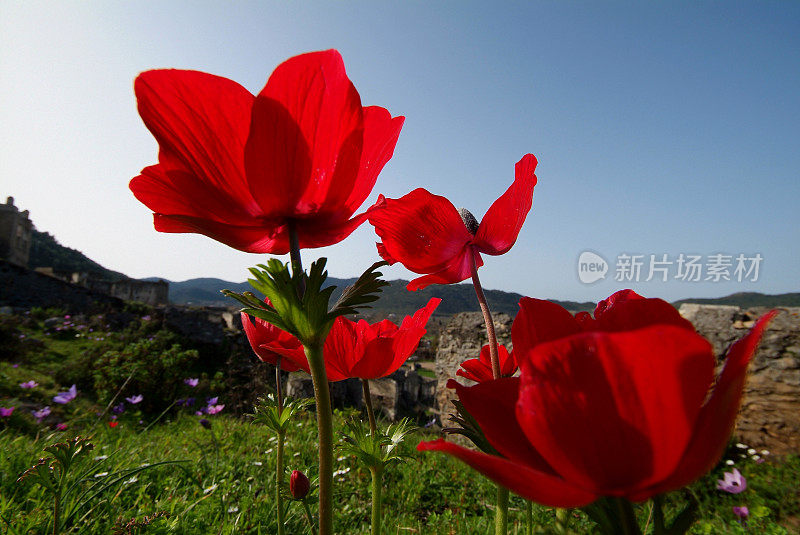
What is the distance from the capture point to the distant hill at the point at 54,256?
43.0 meters

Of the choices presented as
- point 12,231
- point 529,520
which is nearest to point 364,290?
point 529,520

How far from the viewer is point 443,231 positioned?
846 mm

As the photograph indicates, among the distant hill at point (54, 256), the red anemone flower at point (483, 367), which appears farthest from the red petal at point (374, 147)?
the distant hill at point (54, 256)

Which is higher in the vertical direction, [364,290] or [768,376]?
[364,290]

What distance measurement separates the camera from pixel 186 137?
528 mm

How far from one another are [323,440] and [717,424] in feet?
1.41

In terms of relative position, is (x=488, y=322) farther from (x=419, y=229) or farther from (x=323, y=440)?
(x=323, y=440)

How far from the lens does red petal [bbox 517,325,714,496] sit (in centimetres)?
31

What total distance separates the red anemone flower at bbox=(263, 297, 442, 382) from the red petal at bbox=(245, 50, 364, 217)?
0.39m

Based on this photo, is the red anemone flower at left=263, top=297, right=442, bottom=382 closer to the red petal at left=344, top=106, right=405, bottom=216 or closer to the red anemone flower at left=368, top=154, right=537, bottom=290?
the red anemone flower at left=368, top=154, right=537, bottom=290

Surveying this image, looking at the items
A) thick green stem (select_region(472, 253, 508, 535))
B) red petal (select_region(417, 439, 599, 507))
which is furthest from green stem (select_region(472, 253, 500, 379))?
red petal (select_region(417, 439, 599, 507))

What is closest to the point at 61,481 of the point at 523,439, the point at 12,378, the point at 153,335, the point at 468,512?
the point at 523,439

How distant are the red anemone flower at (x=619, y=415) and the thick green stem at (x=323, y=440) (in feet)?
0.80

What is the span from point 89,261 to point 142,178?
64.8m
